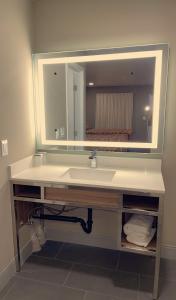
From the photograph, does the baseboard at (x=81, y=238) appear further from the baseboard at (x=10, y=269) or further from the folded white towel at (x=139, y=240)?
the folded white towel at (x=139, y=240)

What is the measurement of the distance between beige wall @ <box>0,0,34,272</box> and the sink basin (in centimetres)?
46

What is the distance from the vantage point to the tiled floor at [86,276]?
1.72 metres

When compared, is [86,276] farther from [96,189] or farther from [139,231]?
[96,189]

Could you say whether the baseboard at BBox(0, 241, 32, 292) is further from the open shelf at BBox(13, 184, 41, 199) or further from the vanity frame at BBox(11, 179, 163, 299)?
the open shelf at BBox(13, 184, 41, 199)

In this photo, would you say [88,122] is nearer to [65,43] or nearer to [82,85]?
[82,85]

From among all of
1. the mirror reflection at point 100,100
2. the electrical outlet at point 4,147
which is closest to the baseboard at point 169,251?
the mirror reflection at point 100,100

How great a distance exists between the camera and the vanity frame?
1.59 metres

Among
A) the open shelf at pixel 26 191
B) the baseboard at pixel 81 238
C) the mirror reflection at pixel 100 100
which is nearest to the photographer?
the open shelf at pixel 26 191

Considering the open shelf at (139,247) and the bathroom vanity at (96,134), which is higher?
the bathroom vanity at (96,134)

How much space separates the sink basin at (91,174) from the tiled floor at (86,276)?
0.79m

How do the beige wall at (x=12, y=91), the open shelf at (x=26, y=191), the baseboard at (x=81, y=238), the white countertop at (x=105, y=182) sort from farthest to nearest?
1. the baseboard at (x=81, y=238)
2. the open shelf at (x=26, y=191)
3. the beige wall at (x=12, y=91)
4. the white countertop at (x=105, y=182)

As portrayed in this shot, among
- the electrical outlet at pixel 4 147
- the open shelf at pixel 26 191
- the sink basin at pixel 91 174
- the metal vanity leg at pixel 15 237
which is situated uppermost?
the electrical outlet at pixel 4 147

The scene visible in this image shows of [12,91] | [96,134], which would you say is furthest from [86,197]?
[12,91]

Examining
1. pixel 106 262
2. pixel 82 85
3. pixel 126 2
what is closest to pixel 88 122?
pixel 82 85
